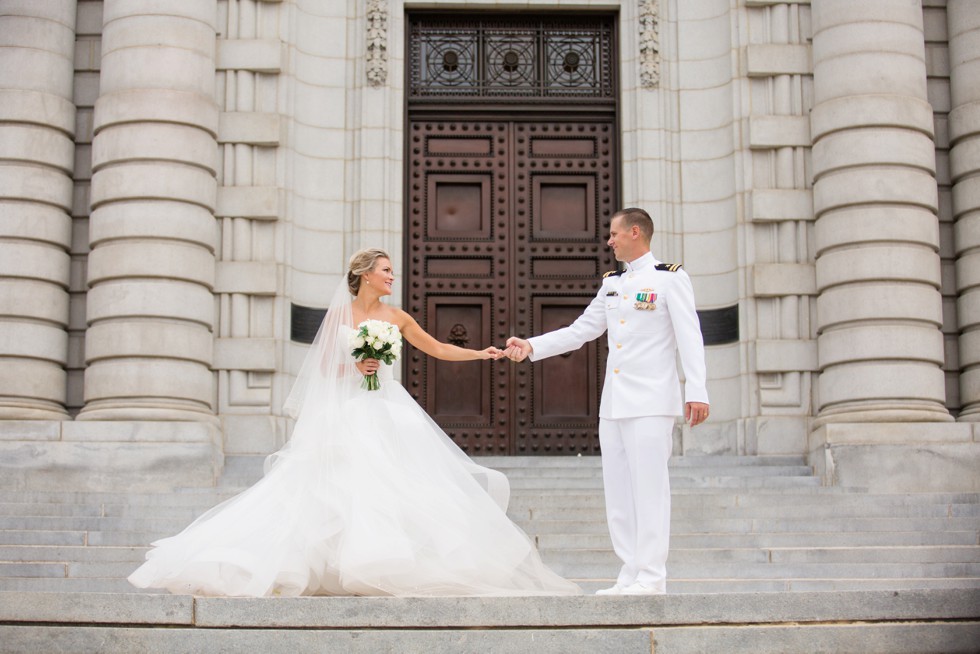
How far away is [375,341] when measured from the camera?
912cm

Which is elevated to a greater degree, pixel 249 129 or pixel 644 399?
pixel 249 129

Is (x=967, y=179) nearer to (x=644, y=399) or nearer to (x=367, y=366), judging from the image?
(x=644, y=399)

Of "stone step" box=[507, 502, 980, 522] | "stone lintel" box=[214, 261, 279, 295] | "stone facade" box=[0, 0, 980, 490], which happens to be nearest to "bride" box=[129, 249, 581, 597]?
"stone step" box=[507, 502, 980, 522]

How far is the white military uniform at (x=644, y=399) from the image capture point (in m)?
8.13

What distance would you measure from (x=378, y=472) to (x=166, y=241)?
Answer: 6.53 m

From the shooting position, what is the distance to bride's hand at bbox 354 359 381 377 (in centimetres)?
920

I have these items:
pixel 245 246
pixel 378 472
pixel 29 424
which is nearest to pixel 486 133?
pixel 245 246

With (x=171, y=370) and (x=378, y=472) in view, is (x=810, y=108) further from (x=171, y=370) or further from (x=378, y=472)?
(x=378, y=472)

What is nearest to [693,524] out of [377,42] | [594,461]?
[594,461]

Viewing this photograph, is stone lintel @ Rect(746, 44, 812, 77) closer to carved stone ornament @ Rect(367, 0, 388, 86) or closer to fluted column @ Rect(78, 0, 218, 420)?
carved stone ornament @ Rect(367, 0, 388, 86)

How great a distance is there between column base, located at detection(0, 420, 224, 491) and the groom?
20.4 ft

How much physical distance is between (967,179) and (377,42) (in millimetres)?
6788

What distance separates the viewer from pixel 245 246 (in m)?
15.2

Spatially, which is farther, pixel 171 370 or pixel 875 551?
pixel 171 370
